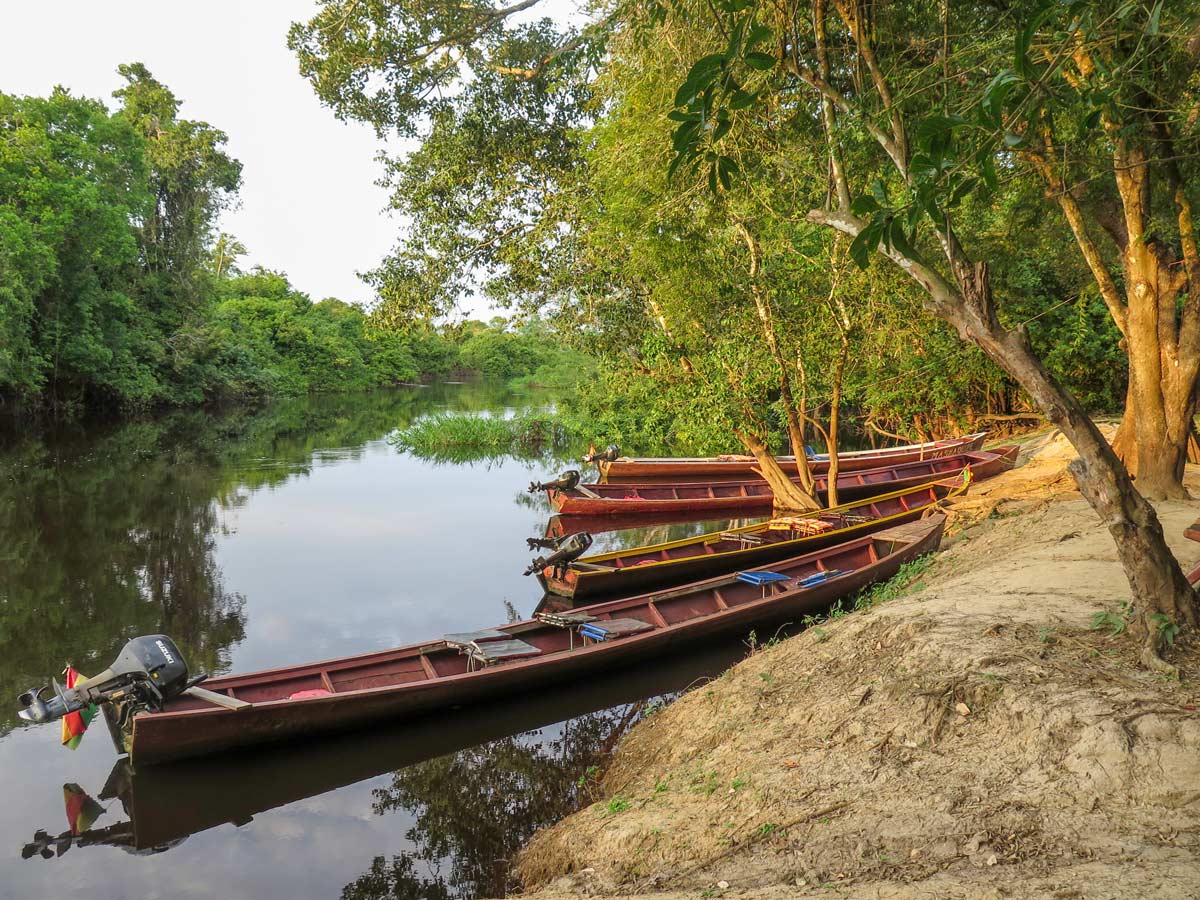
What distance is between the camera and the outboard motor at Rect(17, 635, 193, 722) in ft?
19.1

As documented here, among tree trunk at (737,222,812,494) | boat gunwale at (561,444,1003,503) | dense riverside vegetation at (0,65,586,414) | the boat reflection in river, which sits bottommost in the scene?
the boat reflection in river

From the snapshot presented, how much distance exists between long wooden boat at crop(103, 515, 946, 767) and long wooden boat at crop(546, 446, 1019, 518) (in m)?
6.83

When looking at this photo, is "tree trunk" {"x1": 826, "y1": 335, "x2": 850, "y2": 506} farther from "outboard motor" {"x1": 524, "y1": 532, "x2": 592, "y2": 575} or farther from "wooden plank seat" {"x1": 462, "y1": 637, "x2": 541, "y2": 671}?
"wooden plank seat" {"x1": 462, "y1": 637, "x2": 541, "y2": 671}

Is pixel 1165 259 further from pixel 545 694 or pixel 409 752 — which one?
pixel 409 752

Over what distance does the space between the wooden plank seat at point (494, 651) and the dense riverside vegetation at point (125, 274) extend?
1057cm

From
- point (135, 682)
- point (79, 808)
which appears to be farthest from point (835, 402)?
point (79, 808)

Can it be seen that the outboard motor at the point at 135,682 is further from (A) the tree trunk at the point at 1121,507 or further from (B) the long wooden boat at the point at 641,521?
(B) the long wooden boat at the point at 641,521

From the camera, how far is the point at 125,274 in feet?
113

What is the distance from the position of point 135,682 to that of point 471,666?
273 cm

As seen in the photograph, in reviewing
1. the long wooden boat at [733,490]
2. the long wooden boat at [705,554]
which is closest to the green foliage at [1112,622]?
the long wooden boat at [705,554]

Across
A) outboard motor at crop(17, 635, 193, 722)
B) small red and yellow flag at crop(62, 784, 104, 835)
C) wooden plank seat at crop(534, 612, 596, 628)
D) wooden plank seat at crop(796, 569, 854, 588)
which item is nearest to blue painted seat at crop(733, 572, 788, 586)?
wooden plank seat at crop(796, 569, 854, 588)

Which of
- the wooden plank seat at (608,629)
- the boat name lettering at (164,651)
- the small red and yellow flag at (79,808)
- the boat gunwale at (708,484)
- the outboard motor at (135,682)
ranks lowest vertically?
the small red and yellow flag at (79,808)

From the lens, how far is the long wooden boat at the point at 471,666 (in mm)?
6102

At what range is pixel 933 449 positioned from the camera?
19391 millimetres
